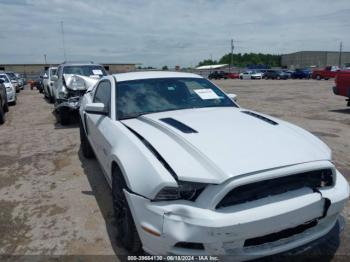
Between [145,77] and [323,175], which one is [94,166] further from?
[323,175]

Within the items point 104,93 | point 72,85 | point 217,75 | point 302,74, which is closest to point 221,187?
point 104,93

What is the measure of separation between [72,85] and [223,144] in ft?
25.8

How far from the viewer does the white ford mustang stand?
2.17 meters

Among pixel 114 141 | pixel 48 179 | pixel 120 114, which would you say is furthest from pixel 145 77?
pixel 48 179

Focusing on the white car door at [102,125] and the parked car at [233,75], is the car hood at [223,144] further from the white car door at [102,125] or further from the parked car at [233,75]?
the parked car at [233,75]

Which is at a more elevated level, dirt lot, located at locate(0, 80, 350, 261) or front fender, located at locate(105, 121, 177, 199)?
front fender, located at locate(105, 121, 177, 199)

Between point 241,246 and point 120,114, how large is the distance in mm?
1960

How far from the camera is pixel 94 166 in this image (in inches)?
210

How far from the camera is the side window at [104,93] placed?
3998 mm

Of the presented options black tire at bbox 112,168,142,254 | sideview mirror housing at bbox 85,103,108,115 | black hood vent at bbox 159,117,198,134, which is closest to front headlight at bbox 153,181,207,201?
black tire at bbox 112,168,142,254

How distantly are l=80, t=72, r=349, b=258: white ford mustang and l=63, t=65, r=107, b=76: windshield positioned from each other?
26.4 feet

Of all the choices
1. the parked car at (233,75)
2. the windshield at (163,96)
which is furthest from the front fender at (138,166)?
the parked car at (233,75)

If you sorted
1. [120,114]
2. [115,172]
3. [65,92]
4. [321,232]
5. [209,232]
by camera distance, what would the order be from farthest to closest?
[65,92], [120,114], [115,172], [321,232], [209,232]

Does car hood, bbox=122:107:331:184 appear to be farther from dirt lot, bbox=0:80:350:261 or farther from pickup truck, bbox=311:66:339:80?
pickup truck, bbox=311:66:339:80
